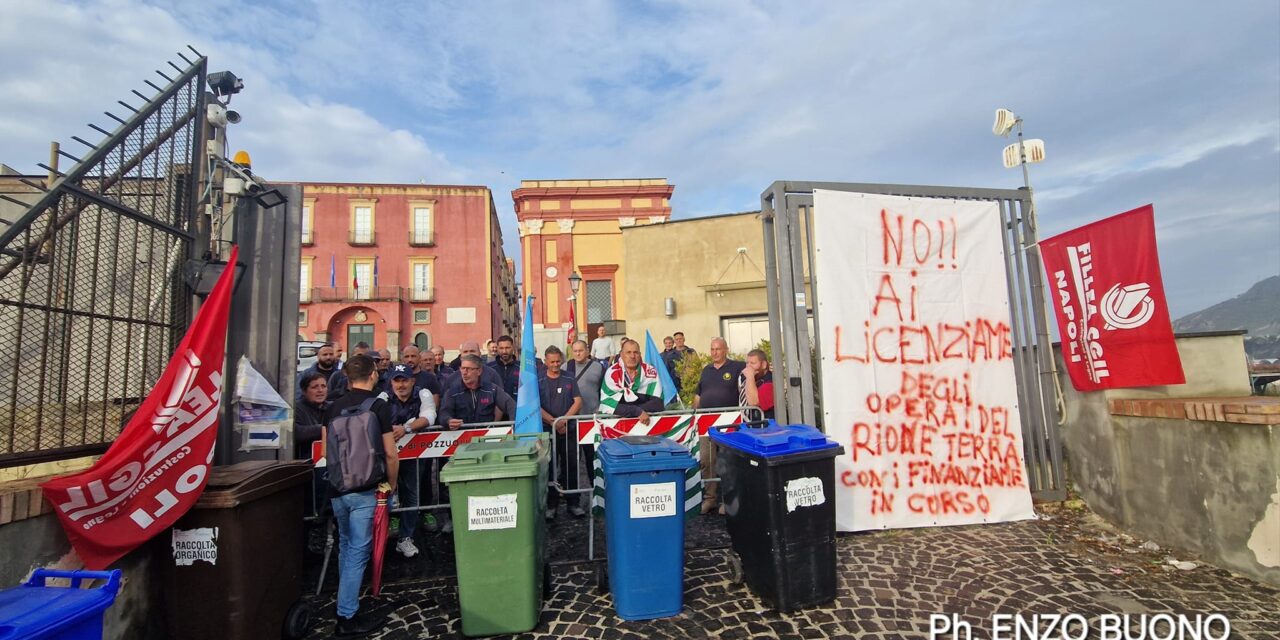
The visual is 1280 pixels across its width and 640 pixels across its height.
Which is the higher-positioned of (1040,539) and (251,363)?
(251,363)

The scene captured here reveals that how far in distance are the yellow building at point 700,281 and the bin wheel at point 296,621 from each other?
1476 cm

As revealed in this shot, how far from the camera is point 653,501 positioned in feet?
13.0

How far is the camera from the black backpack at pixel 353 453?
3.87 m

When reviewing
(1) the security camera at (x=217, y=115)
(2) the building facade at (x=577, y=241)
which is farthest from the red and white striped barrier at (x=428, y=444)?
(2) the building facade at (x=577, y=241)

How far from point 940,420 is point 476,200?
3549 centimetres

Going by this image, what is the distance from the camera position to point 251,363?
5090mm

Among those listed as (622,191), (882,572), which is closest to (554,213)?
(622,191)

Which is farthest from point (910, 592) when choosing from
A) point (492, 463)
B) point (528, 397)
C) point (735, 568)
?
point (528, 397)

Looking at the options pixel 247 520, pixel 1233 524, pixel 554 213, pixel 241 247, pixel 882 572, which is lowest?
pixel 882 572

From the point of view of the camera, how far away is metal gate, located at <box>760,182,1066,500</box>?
565cm

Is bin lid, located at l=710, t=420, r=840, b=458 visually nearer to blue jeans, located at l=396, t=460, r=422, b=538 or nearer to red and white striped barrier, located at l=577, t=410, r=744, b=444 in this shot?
red and white striped barrier, located at l=577, t=410, r=744, b=444

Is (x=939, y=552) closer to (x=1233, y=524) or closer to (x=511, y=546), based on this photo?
(x=1233, y=524)

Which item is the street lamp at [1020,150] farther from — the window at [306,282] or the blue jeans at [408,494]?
the window at [306,282]

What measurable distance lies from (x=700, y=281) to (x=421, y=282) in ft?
78.6
